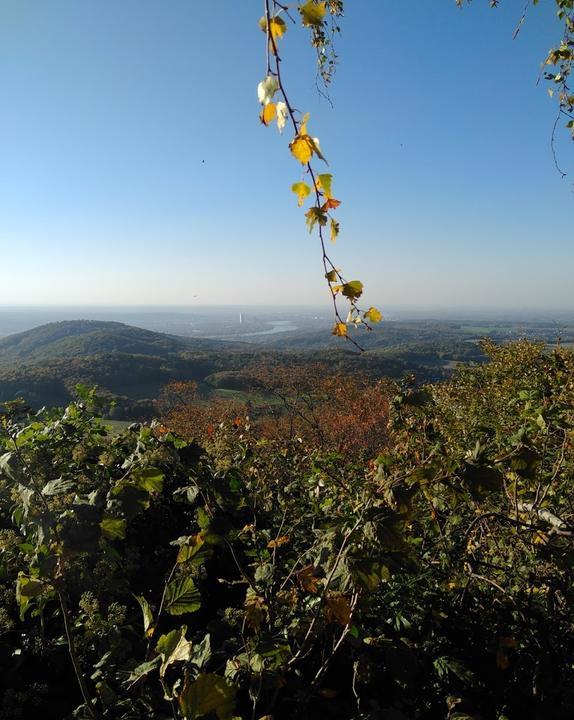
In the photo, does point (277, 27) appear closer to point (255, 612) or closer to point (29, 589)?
point (29, 589)

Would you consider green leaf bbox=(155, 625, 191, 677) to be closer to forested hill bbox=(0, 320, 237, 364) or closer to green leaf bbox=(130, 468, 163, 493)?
green leaf bbox=(130, 468, 163, 493)

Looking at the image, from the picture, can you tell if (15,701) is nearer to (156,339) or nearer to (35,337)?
(156,339)

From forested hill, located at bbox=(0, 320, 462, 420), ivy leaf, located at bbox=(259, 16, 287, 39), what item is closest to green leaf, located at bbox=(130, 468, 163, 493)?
ivy leaf, located at bbox=(259, 16, 287, 39)

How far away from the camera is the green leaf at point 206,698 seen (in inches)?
35.6

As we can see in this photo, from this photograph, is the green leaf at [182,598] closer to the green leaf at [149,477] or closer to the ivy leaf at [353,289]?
the green leaf at [149,477]

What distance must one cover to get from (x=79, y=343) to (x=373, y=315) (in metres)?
108

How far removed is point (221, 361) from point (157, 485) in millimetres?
70631

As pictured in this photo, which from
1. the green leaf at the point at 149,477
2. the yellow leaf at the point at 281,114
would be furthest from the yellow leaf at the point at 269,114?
the green leaf at the point at 149,477

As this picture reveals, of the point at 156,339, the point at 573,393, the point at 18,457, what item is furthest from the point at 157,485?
the point at 156,339

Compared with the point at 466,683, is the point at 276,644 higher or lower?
higher

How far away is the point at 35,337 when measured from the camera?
4424 inches

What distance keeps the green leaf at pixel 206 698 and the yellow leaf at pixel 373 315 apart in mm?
1228

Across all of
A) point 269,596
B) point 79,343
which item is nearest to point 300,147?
point 269,596

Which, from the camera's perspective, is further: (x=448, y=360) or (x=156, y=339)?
(x=156, y=339)
